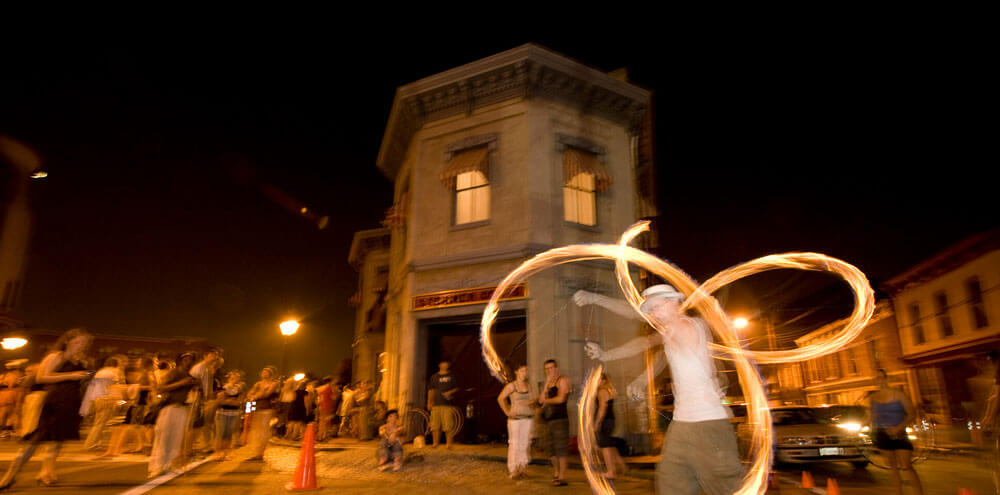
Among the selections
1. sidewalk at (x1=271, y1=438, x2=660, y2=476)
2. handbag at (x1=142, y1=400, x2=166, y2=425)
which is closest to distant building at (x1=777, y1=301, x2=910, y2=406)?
sidewalk at (x1=271, y1=438, x2=660, y2=476)

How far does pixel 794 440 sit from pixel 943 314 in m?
22.0

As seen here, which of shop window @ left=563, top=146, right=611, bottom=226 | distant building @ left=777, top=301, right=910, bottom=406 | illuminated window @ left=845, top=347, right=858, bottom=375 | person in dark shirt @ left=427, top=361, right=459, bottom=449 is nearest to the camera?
person in dark shirt @ left=427, top=361, right=459, bottom=449

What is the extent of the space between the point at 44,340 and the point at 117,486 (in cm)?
4986

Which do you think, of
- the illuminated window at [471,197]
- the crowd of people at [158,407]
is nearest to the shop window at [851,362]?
the illuminated window at [471,197]

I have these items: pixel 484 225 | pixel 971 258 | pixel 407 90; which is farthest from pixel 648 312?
pixel 971 258

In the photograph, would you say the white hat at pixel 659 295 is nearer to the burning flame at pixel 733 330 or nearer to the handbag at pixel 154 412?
the burning flame at pixel 733 330

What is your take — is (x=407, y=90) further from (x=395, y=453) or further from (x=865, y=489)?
(x=865, y=489)

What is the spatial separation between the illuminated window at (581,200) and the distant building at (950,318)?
16.5 meters

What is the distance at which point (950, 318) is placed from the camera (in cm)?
2645

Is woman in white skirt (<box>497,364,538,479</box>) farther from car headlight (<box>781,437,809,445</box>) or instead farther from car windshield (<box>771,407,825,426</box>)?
car windshield (<box>771,407,825,426</box>)

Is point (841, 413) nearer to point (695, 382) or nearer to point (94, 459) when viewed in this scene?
point (695, 382)

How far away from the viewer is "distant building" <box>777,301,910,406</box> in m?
32.0

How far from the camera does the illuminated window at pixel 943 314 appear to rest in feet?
87.7

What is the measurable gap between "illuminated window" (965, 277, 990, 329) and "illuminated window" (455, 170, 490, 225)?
21969 millimetres
